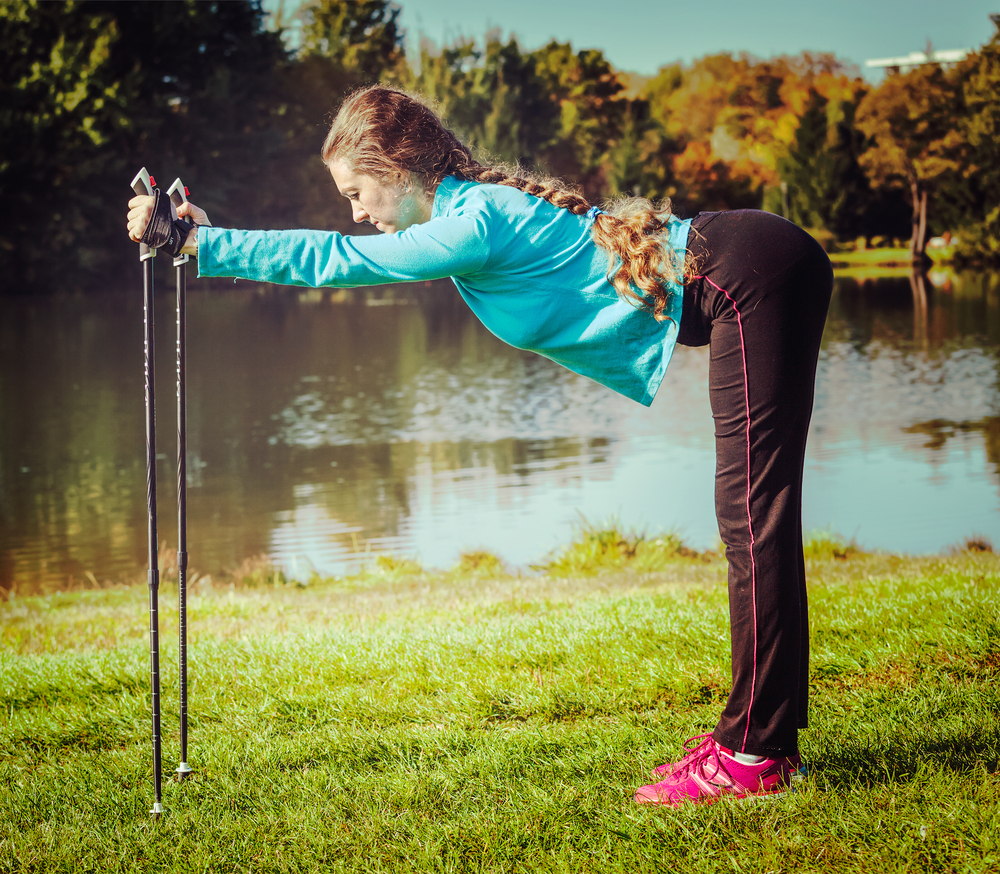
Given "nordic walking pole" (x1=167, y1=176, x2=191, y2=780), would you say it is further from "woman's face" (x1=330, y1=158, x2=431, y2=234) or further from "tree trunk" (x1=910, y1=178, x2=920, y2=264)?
"tree trunk" (x1=910, y1=178, x2=920, y2=264)

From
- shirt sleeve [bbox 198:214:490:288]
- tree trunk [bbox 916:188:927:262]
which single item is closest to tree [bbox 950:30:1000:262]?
tree trunk [bbox 916:188:927:262]

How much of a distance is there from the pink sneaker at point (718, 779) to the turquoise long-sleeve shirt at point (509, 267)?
3.43ft

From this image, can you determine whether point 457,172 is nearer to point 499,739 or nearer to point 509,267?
point 509,267

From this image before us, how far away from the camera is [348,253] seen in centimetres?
263

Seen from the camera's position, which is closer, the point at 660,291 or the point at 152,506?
the point at 660,291

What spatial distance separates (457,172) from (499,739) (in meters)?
1.84

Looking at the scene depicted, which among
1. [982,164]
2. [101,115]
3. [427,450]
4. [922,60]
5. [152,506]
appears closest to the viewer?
[152,506]

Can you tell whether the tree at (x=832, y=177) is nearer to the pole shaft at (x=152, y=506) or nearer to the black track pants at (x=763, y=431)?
the black track pants at (x=763, y=431)

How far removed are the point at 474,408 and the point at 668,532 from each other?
370 inches

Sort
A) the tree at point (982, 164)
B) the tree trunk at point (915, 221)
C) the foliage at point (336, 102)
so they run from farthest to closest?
the tree trunk at point (915, 221) → the tree at point (982, 164) → the foliage at point (336, 102)

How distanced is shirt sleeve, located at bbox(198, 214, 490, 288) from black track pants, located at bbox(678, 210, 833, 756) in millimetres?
654

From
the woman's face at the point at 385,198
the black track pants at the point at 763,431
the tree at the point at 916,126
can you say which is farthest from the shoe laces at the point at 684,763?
the tree at the point at 916,126

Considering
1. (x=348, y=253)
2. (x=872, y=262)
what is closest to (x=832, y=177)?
(x=872, y=262)

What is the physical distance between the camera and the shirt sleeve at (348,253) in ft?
8.53
